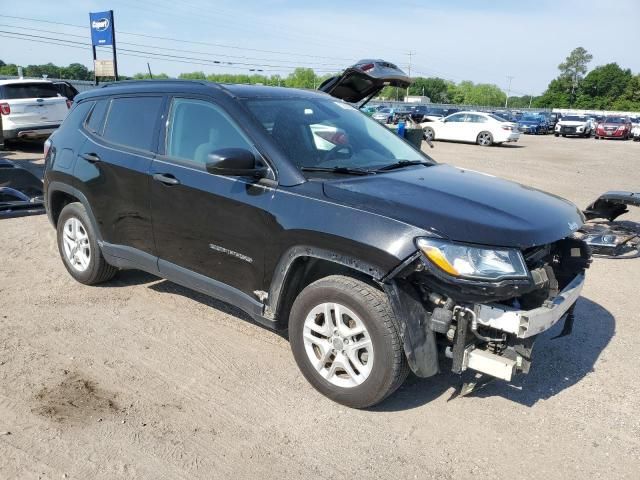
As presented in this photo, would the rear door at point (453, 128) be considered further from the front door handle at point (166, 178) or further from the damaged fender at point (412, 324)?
the damaged fender at point (412, 324)

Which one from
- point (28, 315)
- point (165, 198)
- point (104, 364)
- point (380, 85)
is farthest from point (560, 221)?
point (380, 85)

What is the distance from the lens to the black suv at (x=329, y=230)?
2.98m

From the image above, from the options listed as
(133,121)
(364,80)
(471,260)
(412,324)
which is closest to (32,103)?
(364,80)

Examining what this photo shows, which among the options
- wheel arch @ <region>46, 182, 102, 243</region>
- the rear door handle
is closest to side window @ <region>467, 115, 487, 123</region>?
wheel arch @ <region>46, 182, 102, 243</region>

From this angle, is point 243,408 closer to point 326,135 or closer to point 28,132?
point 326,135

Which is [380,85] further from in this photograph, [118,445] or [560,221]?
[118,445]

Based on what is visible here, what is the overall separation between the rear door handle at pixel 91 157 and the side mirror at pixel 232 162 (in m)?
1.72

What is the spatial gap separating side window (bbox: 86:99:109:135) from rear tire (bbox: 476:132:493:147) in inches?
923

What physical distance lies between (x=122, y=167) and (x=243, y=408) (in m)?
2.27

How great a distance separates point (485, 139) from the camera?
2608cm

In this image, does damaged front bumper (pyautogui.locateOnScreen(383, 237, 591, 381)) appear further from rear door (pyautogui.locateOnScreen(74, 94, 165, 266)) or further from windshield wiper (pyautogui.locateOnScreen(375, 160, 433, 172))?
rear door (pyautogui.locateOnScreen(74, 94, 165, 266))

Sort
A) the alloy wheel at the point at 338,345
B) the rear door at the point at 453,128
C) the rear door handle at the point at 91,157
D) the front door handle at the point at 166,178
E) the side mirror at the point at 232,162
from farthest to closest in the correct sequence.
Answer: the rear door at the point at 453,128, the rear door handle at the point at 91,157, the front door handle at the point at 166,178, the side mirror at the point at 232,162, the alloy wheel at the point at 338,345

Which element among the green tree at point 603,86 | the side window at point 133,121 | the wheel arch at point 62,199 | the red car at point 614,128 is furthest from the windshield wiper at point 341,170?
the green tree at point 603,86

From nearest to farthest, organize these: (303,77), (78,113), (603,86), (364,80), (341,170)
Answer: (341,170) < (78,113) < (364,80) < (603,86) < (303,77)
